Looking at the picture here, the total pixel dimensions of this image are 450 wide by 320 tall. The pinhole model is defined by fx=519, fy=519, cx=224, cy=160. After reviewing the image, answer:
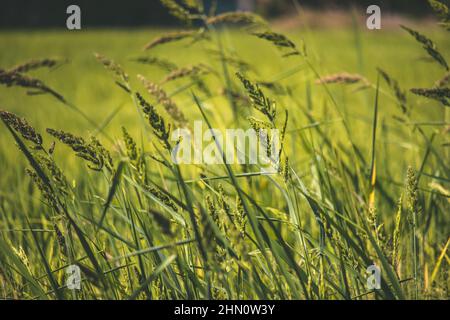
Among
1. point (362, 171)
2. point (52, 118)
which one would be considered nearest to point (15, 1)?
point (52, 118)

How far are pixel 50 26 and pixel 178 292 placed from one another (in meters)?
14.7

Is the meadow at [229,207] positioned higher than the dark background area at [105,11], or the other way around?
the dark background area at [105,11]

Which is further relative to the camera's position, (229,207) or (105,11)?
(105,11)

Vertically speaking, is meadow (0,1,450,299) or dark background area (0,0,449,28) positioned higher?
dark background area (0,0,449,28)

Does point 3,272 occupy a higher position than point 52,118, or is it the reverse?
point 52,118

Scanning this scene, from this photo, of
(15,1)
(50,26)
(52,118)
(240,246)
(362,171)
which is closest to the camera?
(240,246)

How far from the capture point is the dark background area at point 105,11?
1142cm

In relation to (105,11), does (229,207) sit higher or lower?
lower

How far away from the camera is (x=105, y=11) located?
49.5ft

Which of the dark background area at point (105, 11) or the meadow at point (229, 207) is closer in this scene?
the meadow at point (229, 207)

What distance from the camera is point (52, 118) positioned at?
3.81m

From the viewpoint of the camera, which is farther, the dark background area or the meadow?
the dark background area

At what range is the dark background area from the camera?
11422 millimetres
